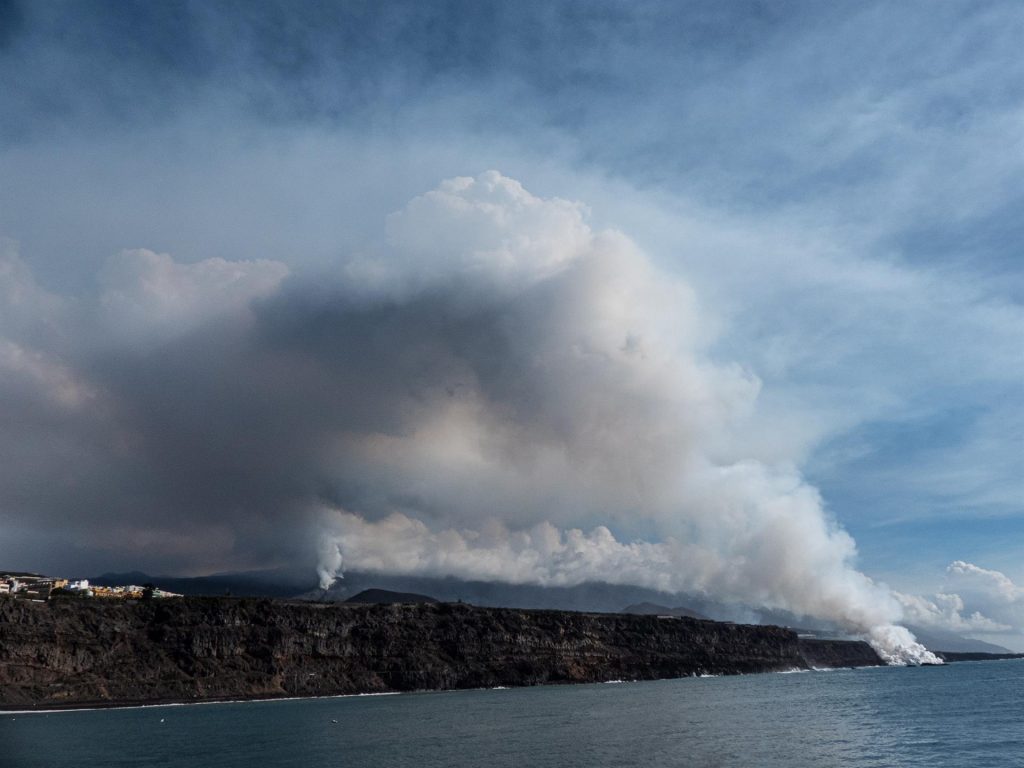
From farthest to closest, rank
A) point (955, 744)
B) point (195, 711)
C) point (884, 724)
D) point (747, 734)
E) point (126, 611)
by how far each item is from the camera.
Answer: point (126, 611) → point (195, 711) → point (884, 724) → point (747, 734) → point (955, 744)

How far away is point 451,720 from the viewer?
116 m

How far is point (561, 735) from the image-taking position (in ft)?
294

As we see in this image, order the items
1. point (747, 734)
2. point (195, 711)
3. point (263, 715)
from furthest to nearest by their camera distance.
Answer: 1. point (195, 711)
2. point (263, 715)
3. point (747, 734)

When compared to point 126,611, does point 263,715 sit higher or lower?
lower

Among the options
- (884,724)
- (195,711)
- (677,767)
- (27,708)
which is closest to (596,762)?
(677,767)

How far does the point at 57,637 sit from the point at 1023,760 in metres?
186

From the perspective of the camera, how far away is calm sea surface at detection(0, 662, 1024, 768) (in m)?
71.4

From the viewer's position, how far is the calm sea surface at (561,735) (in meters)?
71.4

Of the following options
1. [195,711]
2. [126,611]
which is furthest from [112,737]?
[126,611]

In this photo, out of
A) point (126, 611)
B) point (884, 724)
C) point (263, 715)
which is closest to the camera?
point (884, 724)

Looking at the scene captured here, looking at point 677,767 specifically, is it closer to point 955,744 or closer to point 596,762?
point 596,762

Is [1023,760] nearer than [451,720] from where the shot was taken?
Yes

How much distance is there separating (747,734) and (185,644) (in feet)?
517

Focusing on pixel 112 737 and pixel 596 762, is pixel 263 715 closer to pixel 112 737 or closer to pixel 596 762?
pixel 112 737
